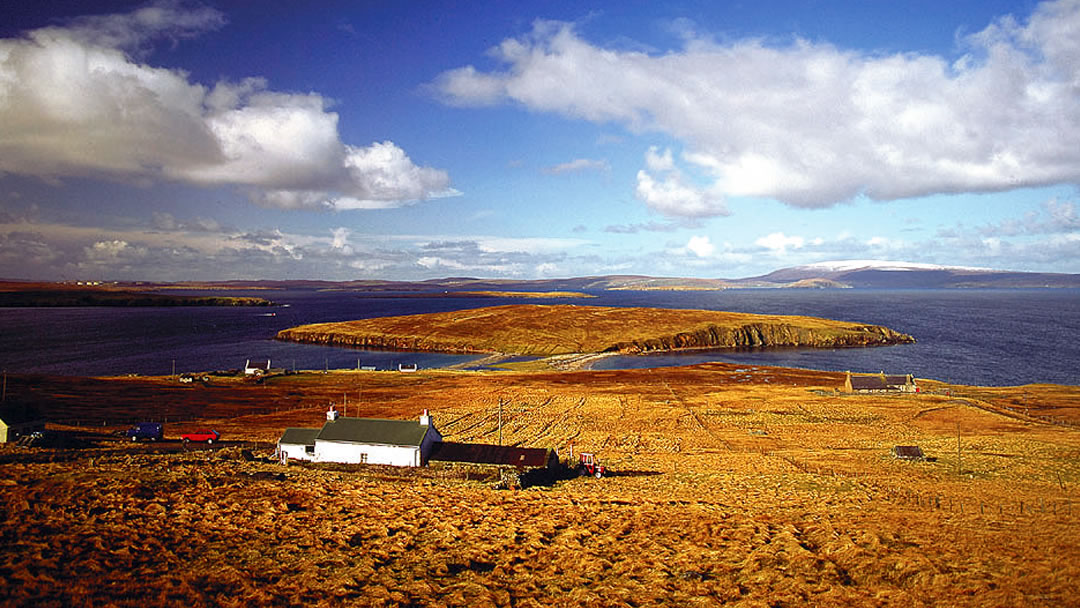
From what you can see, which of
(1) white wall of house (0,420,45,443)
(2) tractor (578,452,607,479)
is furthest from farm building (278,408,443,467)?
(1) white wall of house (0,420,45,443)

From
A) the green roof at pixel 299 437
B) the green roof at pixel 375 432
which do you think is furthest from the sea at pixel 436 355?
the green roof at pixel 375 432

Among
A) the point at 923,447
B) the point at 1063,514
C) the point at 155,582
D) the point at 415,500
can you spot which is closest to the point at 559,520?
the point at 415,500

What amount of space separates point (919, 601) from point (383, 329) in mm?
149423

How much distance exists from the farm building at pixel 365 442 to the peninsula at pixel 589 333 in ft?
317

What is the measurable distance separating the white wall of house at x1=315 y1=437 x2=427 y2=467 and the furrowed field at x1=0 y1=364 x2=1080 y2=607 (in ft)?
4.20

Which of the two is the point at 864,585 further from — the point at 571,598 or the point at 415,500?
the point at 415,500

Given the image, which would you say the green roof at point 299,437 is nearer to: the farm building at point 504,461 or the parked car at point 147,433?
the farm building at point 504,461

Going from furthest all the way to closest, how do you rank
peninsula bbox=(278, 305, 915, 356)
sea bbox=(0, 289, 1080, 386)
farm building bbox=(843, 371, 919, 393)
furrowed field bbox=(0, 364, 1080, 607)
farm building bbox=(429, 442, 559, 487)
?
1. peninsula bbox=(278, 305, 915, 356)
2. sea bbox=(0, 289, 1080, 386)
3. farm building bbox=(843, 371, 919, 393)
4. farm building bbox=(429, 442, 559, 487)
5. furrowed field bbox=(0, 364, 1080, 607)

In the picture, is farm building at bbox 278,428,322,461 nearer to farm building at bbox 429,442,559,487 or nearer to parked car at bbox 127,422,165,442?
farm building at bbox 429,442,559,487

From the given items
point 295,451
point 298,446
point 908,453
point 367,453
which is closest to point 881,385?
point 908,453

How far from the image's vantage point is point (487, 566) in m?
20.2

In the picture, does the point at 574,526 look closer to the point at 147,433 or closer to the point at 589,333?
the point at 147,433

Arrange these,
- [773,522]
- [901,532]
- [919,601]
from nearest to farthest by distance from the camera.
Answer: [919,601] < [901,532] < [773,522]

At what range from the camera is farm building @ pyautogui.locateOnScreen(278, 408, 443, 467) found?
35.1 meters
